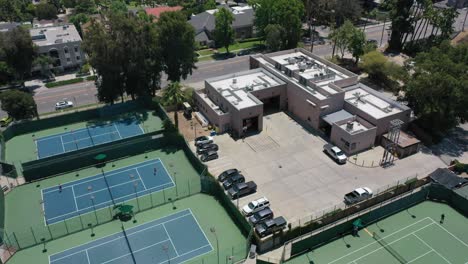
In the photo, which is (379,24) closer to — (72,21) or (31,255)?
(72,21)

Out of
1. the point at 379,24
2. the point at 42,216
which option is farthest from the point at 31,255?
the point at 379,24

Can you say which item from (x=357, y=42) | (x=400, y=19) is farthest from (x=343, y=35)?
(x=400, y=19)

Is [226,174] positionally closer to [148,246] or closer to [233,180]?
[233,180]

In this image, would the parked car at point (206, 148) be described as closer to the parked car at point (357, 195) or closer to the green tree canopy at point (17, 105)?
the parked car at point (357, 195)

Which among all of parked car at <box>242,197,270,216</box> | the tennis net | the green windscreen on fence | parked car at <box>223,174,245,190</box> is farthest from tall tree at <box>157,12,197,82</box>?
the tennis net

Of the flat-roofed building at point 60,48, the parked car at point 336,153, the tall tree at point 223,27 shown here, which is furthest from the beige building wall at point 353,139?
the flat-roofed building at point 60,48

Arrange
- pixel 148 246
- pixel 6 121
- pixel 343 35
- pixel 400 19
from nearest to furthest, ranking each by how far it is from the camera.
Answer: pixel 148 246, pixel 6 121, pixel 343 35, pixel 400 19
